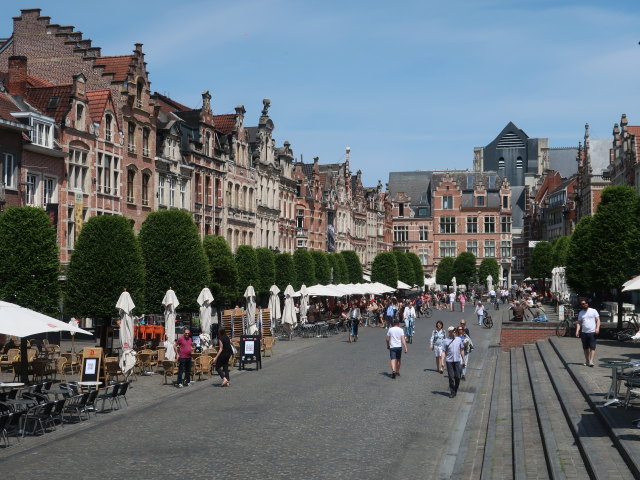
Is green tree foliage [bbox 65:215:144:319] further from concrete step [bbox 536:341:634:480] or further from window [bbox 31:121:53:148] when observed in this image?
concrete step [bbox 536:341:634:480]

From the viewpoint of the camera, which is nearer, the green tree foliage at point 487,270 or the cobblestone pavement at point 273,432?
the cobblestone pavement at point 273,432

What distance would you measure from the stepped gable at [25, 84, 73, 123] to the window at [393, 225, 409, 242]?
92.8m

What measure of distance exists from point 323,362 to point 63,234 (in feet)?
56.6

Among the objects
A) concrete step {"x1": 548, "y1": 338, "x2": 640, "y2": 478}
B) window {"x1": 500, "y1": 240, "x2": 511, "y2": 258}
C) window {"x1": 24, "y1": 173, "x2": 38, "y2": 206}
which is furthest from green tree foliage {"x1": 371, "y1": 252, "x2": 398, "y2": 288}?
concrete step {"x1": 548, "y1": 338, "x2": 640, "y2": 478}

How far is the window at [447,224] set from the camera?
13350cm

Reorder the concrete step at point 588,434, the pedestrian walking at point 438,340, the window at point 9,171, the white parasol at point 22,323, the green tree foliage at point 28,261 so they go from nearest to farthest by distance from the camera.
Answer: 1. the concrete step at point 588,434
2. the white parasol at point 22,323
3. the pedestrian walking at point 438,340
4. the green tree foliage at point 28,261
5. the window at point 9,171

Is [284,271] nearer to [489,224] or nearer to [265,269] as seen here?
[265,269]

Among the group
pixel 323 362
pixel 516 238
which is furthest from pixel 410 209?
pixel 323 362

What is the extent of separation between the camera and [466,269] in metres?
124

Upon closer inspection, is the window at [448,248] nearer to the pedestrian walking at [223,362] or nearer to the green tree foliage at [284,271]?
the green tree foliage at [284,271]

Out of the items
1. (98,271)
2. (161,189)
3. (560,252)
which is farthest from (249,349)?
(560,252)

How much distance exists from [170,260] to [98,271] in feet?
22.1

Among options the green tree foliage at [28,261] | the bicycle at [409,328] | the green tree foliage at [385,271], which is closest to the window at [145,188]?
the bicycle at [409,328]

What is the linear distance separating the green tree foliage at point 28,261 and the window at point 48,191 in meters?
11.6
